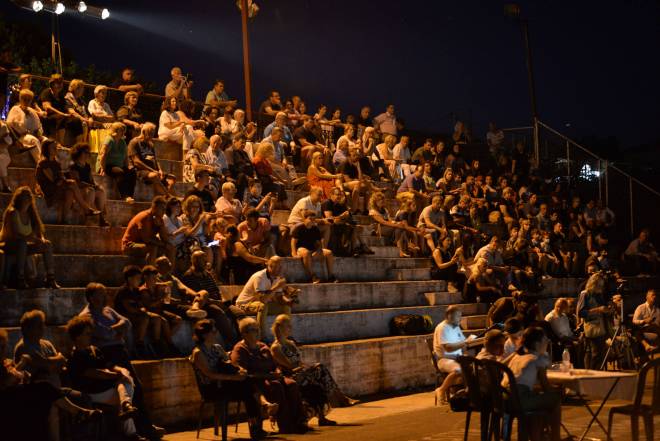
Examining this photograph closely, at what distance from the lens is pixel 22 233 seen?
10.7m

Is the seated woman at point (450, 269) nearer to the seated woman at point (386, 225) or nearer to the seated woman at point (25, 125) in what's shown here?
the seated woman at point (386, 225)

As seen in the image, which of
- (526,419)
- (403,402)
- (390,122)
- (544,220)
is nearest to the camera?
(526,419)

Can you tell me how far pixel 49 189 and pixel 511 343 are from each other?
5957mm

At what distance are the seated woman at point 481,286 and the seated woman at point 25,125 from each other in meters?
7.69

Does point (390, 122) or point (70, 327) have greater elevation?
point (390, 122)

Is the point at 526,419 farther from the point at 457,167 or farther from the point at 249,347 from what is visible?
the point at 457,167

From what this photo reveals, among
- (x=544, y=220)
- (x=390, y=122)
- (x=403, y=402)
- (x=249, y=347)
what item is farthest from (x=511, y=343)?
(x=390, y=122)

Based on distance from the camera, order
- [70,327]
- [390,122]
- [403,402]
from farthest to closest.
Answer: [390,122], [403,402], [70,327]

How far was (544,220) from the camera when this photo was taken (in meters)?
23.4

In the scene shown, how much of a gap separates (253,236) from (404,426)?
4.44 meters

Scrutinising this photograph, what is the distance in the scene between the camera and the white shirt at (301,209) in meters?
15.7

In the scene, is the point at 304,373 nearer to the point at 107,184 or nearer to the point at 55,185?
the point at 55,185

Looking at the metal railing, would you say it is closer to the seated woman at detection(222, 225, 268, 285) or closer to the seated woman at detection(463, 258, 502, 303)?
the seated woman at detection(463, 258, 502, 303)

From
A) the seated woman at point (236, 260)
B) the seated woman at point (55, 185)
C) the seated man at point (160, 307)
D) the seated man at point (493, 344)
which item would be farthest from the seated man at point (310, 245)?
the seated man at point (493, 344)
